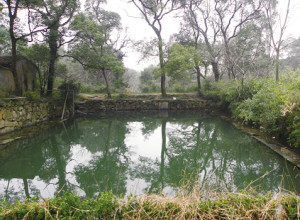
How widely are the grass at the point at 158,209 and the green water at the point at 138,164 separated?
238mm

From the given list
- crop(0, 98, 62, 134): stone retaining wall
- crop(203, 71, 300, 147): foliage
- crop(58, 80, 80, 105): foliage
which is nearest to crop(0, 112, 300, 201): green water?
crop(203, 71, 300, 147): foliage

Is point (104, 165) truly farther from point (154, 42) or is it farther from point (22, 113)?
→ point (154, 42)

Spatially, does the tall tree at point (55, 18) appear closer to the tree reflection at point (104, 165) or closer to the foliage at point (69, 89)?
the foliage at point (69, 89)

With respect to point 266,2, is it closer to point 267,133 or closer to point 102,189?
point 267,133

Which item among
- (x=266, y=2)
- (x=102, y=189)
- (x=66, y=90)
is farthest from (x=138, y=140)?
(x=266, y=2)

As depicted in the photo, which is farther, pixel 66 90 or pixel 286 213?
pixel 66 90

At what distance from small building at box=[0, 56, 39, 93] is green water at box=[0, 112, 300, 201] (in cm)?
406

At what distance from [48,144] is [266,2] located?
13.3 meters

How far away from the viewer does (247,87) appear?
8469mm

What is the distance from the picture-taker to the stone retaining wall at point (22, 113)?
6.25 m

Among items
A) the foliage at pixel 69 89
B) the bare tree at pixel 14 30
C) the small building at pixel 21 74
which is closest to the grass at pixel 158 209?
the bare tree at pixel 14 30

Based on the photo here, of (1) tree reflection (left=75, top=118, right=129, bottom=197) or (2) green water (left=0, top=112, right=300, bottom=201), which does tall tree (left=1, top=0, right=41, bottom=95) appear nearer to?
(2) green water (left=0, top=112, right=300, bottom=201)

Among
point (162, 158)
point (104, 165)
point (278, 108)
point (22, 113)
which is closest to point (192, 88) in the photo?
point (278, 108)

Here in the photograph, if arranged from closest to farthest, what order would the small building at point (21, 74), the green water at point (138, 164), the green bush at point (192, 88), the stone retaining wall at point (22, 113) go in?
1. the green water at point (138, 164)
2. the stone retaining wall at point (22, 113)
3. the small building at point (21, 74)
4. the green bush at point (192, 88)
